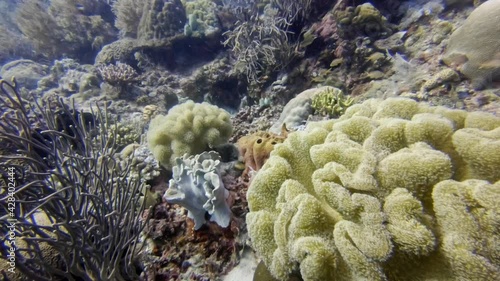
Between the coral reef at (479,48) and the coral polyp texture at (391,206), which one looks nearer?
the coral polyp texture at (391,206)

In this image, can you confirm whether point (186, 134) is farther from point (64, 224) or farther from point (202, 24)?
point (202, 24)

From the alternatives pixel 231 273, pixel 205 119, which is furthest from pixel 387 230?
pixel 205 119

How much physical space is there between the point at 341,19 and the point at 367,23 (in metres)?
0.59

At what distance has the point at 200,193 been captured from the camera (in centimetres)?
233

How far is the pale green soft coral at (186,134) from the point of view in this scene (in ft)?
11.5

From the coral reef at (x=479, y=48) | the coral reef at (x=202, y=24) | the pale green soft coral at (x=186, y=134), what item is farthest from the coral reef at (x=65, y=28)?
the coral reef at (x=479, y=48)

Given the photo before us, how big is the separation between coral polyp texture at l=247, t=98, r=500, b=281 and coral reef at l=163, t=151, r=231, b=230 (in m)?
0.65

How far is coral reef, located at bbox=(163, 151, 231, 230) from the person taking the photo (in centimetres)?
222

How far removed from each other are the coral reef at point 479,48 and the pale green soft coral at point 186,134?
3.75m

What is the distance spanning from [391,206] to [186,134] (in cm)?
288

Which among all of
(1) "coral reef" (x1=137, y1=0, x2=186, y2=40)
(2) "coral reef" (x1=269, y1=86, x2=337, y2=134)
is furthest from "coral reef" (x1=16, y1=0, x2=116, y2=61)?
(2) "coral reef" (x1=269, y1=86, x2=337, y2=134)

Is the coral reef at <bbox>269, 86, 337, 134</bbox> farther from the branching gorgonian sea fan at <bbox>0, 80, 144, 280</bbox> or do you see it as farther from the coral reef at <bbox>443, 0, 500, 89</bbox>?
the branching gorgonian sea fan at <bbox>0, 80, 144, 280</bbox>

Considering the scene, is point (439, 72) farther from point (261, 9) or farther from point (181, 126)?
point (261, 9)

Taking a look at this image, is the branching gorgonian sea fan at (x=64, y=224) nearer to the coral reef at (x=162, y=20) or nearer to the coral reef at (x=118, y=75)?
the coral reef at (x=118, y=75)
